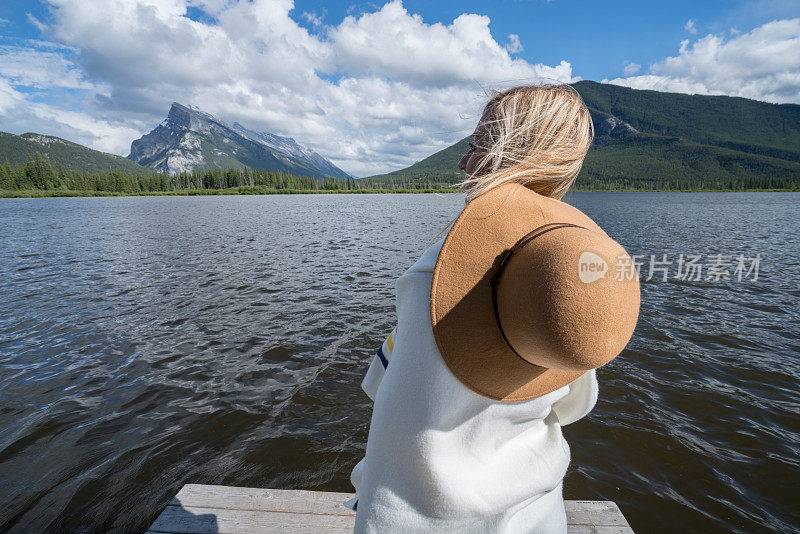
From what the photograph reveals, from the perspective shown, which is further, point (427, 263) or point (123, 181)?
point (123, 181)

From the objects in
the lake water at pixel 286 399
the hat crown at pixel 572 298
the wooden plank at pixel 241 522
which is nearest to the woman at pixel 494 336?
the hat crown at pixel 572 298

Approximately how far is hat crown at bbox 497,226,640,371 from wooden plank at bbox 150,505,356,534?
3.21 metres

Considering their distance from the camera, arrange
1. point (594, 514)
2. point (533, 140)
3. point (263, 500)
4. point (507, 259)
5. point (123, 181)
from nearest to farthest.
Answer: point (507, 259) < point (533, 140) < point (594, 514) < point (263, 500) < point (123, 181)

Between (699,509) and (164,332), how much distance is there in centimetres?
1093

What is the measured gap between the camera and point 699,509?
4566 mm

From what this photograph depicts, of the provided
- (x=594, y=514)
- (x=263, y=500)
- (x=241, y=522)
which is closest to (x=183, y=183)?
(x=263, y=500)

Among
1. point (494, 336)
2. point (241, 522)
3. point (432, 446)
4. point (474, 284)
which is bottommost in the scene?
point (241, 522)

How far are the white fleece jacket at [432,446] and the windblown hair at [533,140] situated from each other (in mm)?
334

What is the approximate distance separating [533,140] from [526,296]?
69 cm

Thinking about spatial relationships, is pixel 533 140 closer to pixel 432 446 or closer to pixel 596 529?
pixel 432 446

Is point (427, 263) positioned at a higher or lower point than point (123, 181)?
lower

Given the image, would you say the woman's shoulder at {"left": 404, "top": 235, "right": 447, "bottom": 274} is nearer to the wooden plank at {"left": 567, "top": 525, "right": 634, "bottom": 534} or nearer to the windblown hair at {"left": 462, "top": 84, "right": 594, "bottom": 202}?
the windblown hair at {"left": 462, "top": 84, "right": 594, "bottom": 202}

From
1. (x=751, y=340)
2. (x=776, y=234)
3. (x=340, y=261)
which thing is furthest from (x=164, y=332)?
(x=776, y=234)

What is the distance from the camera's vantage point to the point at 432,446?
108 centimetres
